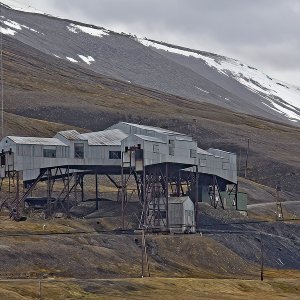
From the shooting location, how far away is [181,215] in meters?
117

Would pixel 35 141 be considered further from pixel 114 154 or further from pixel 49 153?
pixel 114 154

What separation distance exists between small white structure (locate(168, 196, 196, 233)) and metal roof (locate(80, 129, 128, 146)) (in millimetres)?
10503

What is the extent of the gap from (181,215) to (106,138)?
46.8 ft

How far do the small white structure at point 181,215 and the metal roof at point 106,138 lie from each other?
10503 mm

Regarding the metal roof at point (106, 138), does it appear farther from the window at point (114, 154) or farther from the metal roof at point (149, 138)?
the metal roof at point (149, 138)

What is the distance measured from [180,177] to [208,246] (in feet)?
69.9

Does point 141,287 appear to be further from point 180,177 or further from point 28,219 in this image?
point 180,177

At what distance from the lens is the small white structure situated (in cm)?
11619

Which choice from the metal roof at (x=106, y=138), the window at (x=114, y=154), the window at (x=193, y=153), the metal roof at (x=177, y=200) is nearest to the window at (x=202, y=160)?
the window at (x=193, y=153)

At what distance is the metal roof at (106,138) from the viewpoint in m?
119

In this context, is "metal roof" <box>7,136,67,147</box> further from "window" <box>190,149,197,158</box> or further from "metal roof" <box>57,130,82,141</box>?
"window" <box>190,149,197,158</box>

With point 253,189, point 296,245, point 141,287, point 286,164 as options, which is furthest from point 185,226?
point 286,164

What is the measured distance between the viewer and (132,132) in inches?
4897

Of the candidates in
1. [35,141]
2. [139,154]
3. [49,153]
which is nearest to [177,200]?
[139,154]
